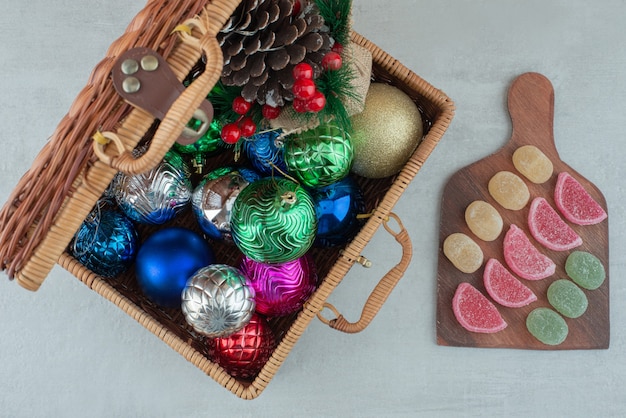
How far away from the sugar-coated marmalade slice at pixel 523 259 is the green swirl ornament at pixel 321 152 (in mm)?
464

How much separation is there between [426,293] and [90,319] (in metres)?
0.71

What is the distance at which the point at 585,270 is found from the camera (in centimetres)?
119

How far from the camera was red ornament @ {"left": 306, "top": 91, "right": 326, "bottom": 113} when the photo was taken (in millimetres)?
831

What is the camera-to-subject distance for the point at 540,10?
1245 mm

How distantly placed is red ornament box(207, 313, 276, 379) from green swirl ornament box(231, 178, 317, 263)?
0.53 ft

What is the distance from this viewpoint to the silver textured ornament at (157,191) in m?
0.94

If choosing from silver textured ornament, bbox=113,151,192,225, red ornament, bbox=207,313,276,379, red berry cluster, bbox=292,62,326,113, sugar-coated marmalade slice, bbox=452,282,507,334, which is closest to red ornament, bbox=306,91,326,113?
red berry cluster, bbox=292,62,326,113

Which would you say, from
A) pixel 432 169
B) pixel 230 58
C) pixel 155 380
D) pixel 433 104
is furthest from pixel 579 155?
pixel 155 380

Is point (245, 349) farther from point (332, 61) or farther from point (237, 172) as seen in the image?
point (332, 61)

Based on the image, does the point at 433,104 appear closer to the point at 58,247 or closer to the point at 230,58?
the point at 230,58

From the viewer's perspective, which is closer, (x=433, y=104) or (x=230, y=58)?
(x=230, y=58)

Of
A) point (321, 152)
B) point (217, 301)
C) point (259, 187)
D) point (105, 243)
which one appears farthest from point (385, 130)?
point (105, 243)

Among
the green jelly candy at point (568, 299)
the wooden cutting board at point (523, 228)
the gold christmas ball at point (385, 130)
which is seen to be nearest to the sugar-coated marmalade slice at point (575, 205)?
the wooden cutting board at point (523, 228)

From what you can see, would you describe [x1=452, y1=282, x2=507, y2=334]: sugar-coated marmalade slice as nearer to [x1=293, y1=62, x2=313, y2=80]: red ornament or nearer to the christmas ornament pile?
the christmas ornament pile
